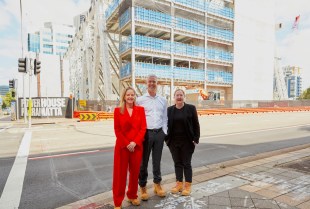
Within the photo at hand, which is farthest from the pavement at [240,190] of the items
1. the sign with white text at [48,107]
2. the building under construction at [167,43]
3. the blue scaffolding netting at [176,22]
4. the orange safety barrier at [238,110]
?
the blue scaffolding netting at [176,22]

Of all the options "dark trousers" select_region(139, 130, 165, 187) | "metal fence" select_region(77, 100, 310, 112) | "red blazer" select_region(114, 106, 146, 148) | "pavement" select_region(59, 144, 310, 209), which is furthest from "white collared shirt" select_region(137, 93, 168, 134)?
"metal fence" select_region(77, 100, 310, 112)

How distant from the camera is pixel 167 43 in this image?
102ft

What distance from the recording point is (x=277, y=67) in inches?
2237

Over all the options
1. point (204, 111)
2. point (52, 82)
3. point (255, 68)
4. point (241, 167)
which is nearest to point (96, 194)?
point (241, 167)

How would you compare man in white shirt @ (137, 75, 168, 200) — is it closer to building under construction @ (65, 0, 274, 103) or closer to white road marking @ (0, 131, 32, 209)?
white road marking @ (0, 131, 32, 209)

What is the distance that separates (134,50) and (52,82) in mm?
50353

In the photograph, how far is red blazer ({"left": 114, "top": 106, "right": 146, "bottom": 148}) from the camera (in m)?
3.53

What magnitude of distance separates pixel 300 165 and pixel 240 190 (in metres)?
2.38

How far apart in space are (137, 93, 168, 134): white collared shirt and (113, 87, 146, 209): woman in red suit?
19cm

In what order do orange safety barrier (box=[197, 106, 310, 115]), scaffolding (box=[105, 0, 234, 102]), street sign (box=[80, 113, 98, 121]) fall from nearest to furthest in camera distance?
1. street sign (box=[80, 113, 98, 121])
2. orange safety barrier (box=[197, 106, 310, 115])
3. scaffolding (box=[105, 0, 234, 102])

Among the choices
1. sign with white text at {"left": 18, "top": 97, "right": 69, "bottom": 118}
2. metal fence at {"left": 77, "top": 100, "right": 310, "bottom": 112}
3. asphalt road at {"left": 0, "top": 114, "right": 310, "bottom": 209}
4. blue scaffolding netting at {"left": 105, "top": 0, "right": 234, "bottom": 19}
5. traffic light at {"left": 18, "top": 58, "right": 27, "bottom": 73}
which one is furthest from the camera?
blue scaffolding netting at {"left": 105, "top": 0, "right": 234, "bottom": 19}

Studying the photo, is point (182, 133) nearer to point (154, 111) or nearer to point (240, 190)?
point (154, 111)

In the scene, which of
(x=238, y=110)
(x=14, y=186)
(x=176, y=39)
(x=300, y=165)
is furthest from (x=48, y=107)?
(x=300, y=165)

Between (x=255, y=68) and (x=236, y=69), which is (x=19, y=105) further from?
(x=255, y=68)
